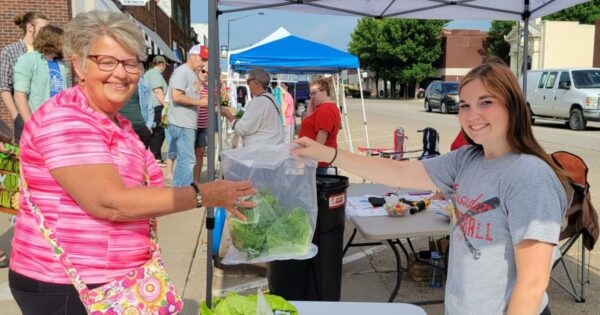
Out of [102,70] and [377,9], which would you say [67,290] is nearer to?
[102,70]

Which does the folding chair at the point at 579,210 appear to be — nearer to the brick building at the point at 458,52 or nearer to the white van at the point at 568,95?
the white van at the point at 568,95

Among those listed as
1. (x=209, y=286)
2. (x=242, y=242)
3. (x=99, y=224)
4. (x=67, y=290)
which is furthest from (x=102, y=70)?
(x=209, y=286)

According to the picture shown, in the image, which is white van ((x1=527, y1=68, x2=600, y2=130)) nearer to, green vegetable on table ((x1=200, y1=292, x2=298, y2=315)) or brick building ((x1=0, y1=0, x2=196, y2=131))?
brick building ((x1=0, y1=0, x2=196, y2=131))

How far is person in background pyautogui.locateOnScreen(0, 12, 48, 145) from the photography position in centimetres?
444

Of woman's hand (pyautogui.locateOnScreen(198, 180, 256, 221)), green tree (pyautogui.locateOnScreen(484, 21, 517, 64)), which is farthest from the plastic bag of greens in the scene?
green tree (pyautogui.locateOnScreen(484, 21, 517, 64))

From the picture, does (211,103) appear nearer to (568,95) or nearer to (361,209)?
(361,209)

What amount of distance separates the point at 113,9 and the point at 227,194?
47.5 feet

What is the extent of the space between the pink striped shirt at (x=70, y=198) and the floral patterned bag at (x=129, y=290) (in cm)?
2

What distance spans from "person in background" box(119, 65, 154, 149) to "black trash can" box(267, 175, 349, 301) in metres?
3.87

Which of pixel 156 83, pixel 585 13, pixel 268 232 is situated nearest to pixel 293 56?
pixel 156 83

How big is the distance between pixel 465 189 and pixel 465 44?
58.0 m

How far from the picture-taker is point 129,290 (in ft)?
5.38

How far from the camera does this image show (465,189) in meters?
1.83

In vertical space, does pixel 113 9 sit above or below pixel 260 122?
above
